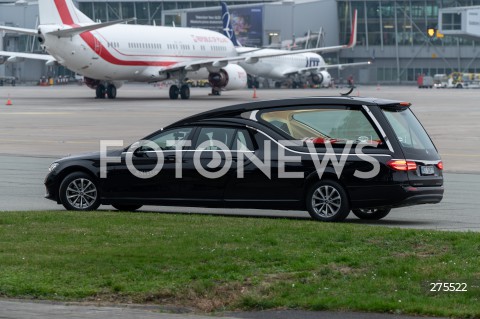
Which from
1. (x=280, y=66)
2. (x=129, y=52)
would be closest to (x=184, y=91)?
(x=129, y=52)

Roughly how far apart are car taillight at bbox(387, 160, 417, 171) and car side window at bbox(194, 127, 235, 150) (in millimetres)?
2270

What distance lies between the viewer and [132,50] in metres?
61.8

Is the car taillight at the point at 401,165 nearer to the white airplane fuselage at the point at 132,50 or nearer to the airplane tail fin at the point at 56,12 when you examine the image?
the white airplane fuselage at the point at 132,50

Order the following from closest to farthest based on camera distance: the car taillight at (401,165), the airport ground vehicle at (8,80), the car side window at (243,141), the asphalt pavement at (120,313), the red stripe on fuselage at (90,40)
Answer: the asphalt pavement at (120,313) → the car taillight at (401,165) → the car side window at (243,141) → the red stripe on fuselage at (90,40) → the airport ground vehicle at (8,80)

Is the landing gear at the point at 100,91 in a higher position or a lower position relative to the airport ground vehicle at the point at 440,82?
higher

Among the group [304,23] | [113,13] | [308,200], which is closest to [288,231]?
[308,200]

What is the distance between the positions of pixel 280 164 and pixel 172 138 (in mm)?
1718

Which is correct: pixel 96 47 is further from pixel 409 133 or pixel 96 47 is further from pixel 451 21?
pixel 451 21

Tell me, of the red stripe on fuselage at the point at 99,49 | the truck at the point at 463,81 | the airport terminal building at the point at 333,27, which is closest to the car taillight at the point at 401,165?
the red stripe on fuselage at the point at 99,49

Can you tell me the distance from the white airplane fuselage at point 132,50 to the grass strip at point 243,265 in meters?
45.6

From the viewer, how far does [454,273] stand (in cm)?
1004

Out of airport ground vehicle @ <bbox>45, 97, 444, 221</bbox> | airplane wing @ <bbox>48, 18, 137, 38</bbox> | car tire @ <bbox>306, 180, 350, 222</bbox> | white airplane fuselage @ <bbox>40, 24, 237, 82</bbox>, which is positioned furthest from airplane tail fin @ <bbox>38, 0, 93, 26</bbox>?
car tire @ <bbox>306, 180, 350, 222</bbox>

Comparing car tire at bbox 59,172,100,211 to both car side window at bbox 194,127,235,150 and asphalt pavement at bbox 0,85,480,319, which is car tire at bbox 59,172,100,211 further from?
car side window at bbox 194,127,235,150

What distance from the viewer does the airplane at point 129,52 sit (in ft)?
189
